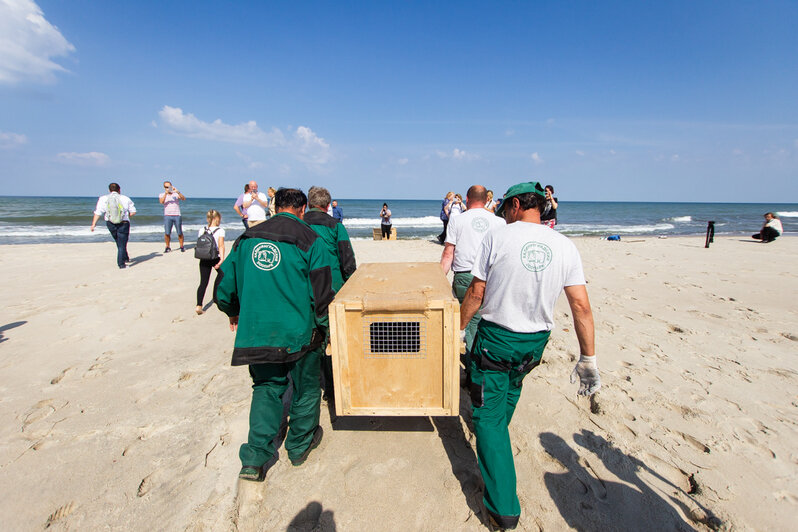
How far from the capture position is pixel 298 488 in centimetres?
A: 238

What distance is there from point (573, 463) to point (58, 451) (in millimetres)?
3836

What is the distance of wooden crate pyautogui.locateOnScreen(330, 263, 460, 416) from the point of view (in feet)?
7.40

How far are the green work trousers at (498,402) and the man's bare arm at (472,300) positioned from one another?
0.39ft

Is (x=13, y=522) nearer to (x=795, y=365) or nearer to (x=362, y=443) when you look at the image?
(x=362, y=443)

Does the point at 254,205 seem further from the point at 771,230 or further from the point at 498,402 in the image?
the point at 771,230

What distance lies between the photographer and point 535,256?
79.3 inches

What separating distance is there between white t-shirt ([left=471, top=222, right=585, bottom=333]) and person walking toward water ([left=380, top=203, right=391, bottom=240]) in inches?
533

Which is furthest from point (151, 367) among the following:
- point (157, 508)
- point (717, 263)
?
point (717, 263)

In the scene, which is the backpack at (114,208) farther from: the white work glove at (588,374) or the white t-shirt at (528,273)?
the white work glove at (588,374)

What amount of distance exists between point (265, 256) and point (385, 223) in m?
13.6

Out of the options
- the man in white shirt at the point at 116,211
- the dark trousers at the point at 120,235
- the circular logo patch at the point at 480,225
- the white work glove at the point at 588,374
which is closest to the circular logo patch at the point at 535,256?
the white work glove at the point at 588,374

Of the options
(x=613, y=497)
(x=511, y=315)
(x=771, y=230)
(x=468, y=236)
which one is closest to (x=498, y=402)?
(x=511, y=315)

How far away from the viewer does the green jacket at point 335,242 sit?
3307 millimetres

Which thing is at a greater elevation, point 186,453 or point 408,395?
point 408,395
